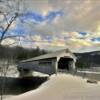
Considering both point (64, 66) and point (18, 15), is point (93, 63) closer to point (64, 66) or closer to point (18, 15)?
point (64, 66)

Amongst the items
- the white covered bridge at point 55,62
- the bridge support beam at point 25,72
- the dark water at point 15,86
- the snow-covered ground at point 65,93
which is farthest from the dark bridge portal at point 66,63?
the bridge support beam at point 25,72

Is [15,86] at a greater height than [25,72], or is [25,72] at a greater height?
[25,72]

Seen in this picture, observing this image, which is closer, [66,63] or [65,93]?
[65,93]

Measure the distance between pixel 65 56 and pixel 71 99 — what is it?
21010 millimetres

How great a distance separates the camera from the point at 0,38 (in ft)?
37.1

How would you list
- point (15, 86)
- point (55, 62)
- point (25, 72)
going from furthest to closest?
point (25, 72) < point (15, 86) < point (55, 62)

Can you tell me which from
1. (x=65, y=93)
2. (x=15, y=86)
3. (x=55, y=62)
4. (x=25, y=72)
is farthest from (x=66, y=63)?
(x=65, y=93)

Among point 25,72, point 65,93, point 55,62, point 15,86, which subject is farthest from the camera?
point 25,72

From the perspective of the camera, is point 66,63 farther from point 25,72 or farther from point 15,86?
point 25,72

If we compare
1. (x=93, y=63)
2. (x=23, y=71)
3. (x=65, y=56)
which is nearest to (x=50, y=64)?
(x=65, y=56)

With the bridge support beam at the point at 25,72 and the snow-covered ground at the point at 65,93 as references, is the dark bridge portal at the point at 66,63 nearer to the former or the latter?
the snow-covered ground at the point at 65,93

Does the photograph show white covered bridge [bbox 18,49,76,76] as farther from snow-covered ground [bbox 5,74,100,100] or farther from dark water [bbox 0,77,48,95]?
snow-covered ground [bbox 5,74,100,100]

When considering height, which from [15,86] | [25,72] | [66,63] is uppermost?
[66,63]

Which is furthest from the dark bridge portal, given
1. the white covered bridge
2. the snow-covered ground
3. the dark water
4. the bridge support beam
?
the bridge support beam
